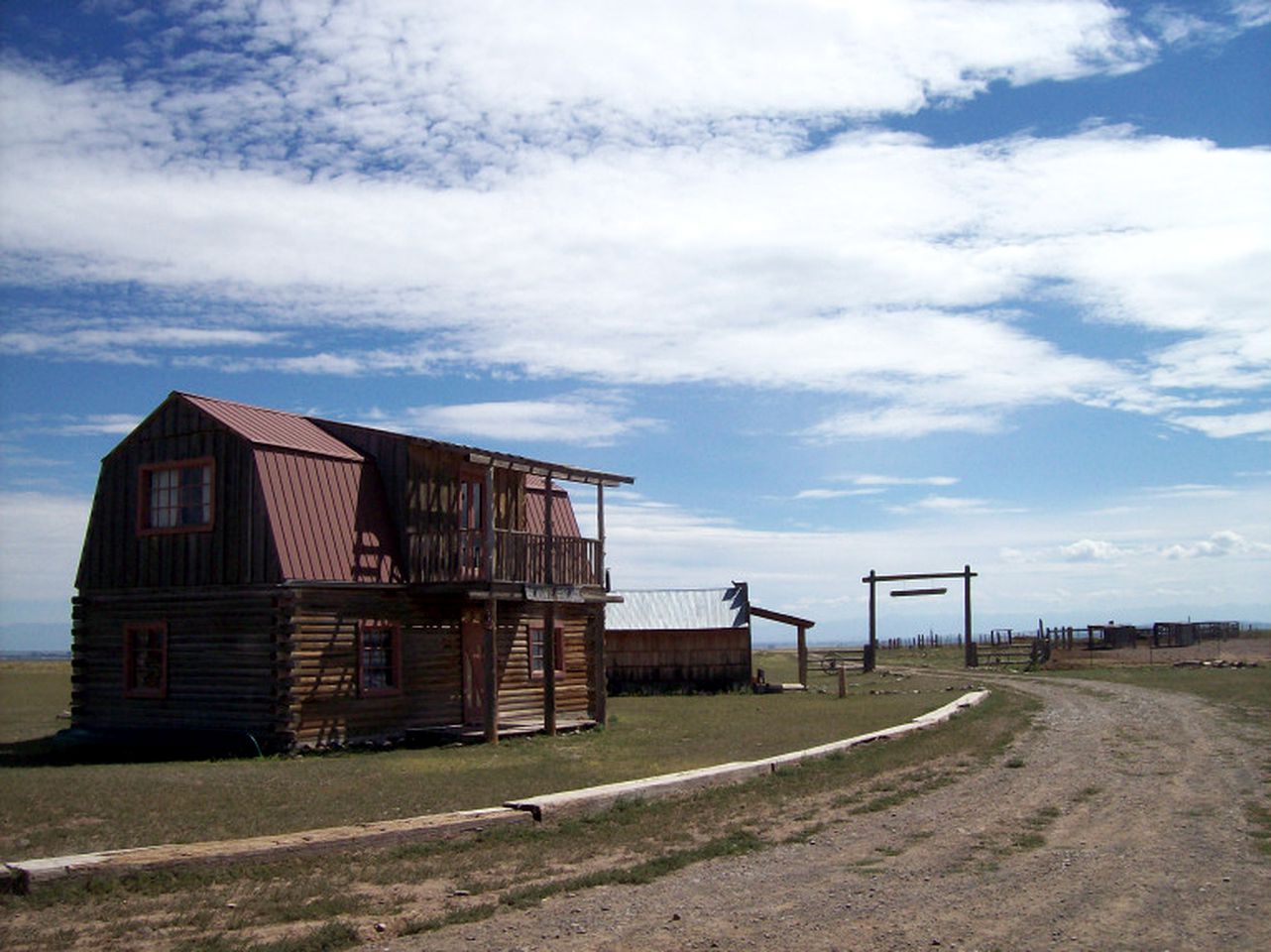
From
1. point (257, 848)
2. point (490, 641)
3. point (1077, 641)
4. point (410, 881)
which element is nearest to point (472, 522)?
point (490, 641)

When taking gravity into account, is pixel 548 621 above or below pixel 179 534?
below

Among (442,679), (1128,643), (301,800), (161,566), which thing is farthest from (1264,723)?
(1128,643)

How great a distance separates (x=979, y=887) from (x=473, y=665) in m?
18.7

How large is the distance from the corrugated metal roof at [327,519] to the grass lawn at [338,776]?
11.6ft

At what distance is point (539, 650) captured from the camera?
30.0 meters

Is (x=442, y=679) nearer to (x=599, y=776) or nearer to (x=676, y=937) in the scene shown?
(x=599, y=776)

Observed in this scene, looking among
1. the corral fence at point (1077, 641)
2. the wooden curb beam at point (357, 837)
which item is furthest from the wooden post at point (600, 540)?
the corral fence at point (1077, 641)

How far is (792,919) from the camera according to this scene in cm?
884

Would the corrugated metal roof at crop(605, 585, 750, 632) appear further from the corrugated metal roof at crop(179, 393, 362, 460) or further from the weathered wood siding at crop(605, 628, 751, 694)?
the corrugated metal roof at crop(179, 393, 362, 460)

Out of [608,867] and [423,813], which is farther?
[423,813]

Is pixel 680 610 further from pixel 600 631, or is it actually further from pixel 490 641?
pixel 490 641

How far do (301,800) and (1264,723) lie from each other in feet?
59.8

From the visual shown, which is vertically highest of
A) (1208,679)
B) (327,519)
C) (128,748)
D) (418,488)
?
(418,488)

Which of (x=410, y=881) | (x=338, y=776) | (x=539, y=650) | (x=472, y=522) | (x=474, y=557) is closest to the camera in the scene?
(x=410, y=881)
